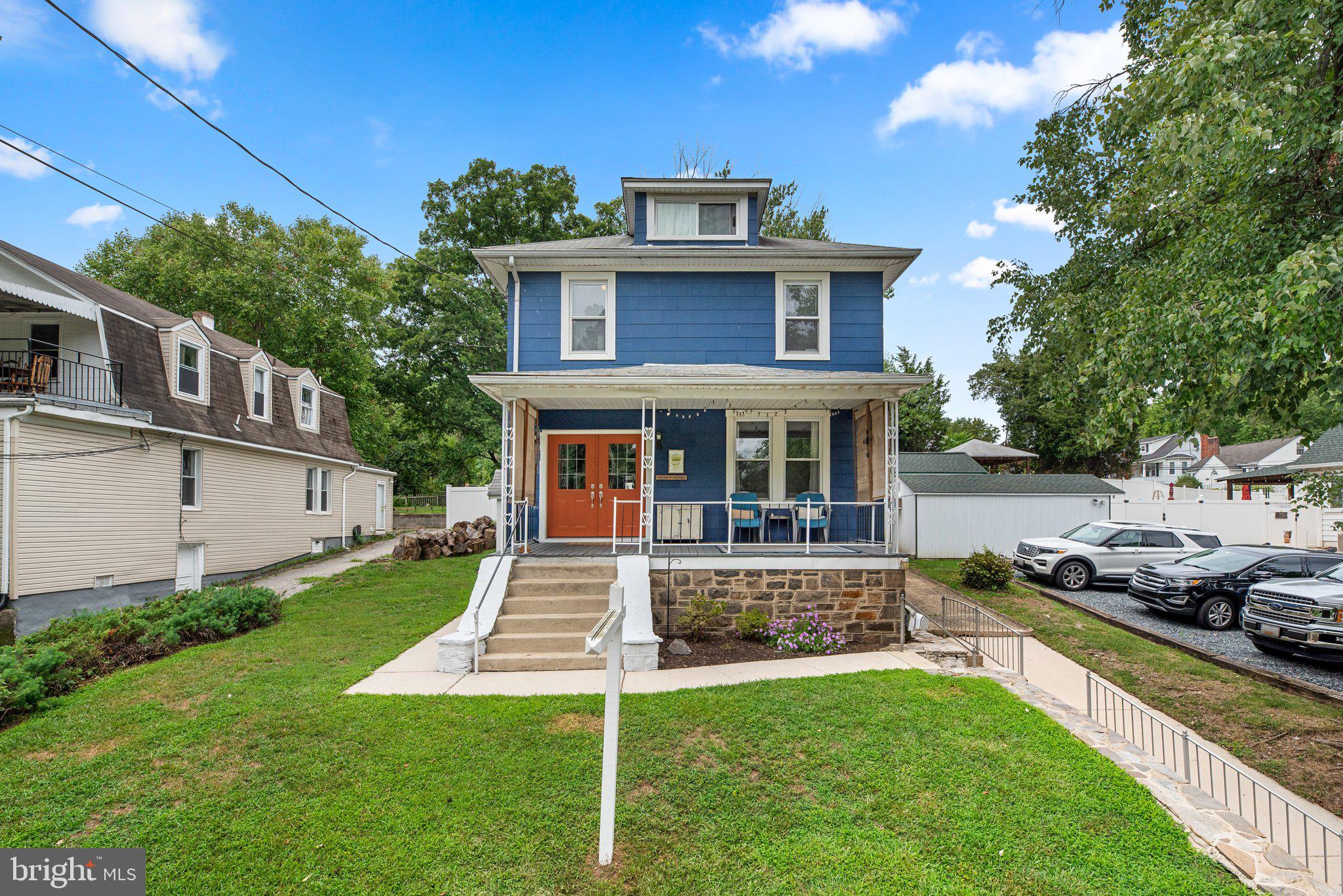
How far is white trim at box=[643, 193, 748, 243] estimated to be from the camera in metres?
11.1

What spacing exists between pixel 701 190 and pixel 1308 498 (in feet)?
40.6

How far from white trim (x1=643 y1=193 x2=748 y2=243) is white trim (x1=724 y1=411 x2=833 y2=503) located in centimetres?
360

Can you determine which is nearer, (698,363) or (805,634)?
(805,634)

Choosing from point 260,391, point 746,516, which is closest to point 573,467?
point 746,516

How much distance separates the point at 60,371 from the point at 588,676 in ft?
39.9

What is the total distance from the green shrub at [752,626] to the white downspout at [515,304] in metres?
5.81

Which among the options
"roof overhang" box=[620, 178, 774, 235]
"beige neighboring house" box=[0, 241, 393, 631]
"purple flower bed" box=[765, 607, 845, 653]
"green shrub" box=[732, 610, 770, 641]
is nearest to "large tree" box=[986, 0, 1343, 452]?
"purple flower bed" box=[765, 607, 845, 653]

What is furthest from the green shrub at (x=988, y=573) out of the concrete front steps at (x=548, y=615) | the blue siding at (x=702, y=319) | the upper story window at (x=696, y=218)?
the upper story window at (x=696, y=218)

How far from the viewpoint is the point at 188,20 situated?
1001cm

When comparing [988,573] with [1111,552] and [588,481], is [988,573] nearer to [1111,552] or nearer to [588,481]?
[1111,552]

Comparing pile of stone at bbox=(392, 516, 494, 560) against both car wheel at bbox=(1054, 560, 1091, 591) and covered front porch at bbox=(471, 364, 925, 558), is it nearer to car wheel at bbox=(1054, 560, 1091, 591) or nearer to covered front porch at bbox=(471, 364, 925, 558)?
covered front porch at bbox=(471, 364, 925, 558)

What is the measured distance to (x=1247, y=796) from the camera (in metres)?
4.38

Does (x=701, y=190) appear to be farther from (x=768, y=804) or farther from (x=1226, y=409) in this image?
(x=768, y=804)

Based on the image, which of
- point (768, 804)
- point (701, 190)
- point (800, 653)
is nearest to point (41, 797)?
point (768, 804)
